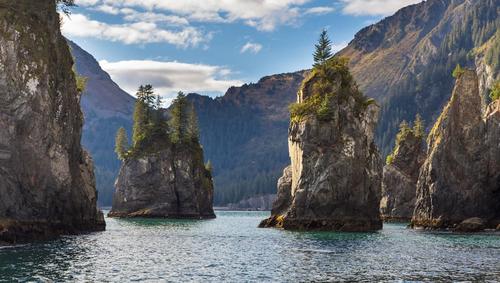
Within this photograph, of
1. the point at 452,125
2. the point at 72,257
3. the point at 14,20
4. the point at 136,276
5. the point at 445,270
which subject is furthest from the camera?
the point at 452,125

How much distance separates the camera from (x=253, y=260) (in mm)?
Result: 59156

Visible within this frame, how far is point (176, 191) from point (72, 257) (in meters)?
110

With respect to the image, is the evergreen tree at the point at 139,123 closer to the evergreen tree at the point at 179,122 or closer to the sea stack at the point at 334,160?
the evergreen tree at the point at 179,122

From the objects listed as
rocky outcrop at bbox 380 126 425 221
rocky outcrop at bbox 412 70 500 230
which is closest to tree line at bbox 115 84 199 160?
rocky outcrop at bbox 380 126 425 221

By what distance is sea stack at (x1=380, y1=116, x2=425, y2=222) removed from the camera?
17075 cm

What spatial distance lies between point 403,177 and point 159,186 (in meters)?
68.9

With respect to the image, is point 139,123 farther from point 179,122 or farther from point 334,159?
point 334,159

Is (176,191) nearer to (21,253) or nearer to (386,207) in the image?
(386,207)

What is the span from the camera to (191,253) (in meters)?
66.1

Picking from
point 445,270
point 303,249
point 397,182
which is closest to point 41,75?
point 303,249

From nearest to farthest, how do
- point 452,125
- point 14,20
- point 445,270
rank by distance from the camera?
1. point 445,270
2. point 14,20
3. point 452,125

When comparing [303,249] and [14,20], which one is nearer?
[303,249]

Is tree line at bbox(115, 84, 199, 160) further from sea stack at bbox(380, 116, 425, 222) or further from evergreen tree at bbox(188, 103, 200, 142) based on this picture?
sea stack at bbox(380, 116, 425, 222)

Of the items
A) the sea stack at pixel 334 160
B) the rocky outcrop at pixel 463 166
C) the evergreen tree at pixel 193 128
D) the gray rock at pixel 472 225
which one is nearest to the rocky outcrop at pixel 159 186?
the evergreen tree at pixel 193 128
